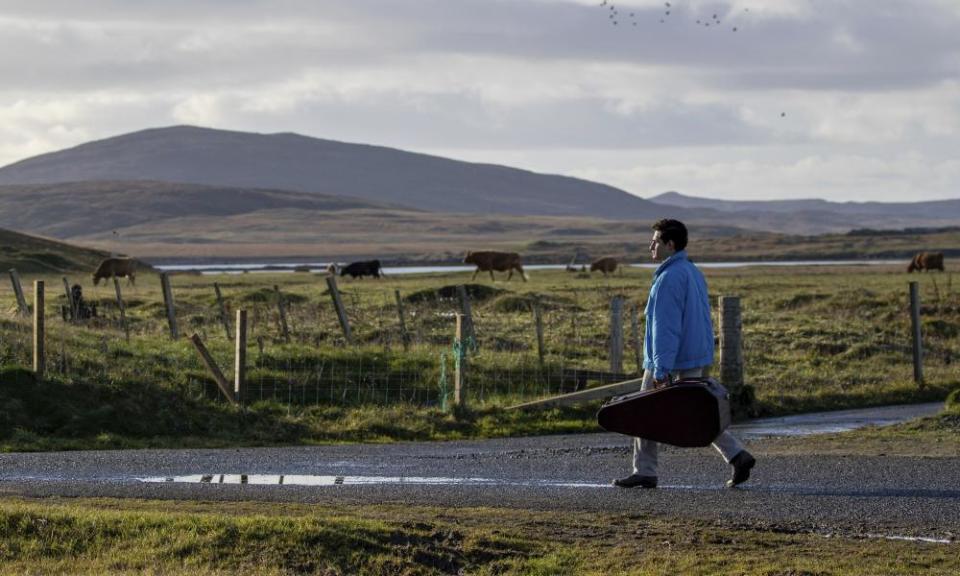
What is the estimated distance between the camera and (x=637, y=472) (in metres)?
12.4

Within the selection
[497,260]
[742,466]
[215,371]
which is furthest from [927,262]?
[742,466]

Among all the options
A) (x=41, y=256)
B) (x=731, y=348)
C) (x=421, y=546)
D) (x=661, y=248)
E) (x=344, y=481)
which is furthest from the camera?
(x=41, y=256)

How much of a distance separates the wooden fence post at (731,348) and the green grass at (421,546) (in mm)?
9399

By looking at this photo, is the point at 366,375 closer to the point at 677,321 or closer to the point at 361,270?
the point at 677,321

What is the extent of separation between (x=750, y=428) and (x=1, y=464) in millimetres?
9418

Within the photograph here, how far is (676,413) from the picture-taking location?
11.8 meters

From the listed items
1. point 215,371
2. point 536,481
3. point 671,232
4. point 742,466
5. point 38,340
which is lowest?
point 536,481

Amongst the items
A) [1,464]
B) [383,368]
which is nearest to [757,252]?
[383,368]

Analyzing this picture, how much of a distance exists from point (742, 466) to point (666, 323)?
1.56 metres

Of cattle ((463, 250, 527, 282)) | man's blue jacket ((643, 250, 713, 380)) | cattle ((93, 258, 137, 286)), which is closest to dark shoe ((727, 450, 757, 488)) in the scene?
man's blue jacket ((643, 250, 713, 380))

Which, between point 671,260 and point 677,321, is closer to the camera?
point 677,321

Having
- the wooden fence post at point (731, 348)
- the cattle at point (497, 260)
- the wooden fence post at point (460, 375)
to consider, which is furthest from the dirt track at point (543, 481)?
the cattle at point (497, 260)

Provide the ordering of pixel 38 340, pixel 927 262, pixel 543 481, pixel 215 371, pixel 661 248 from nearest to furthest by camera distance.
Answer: pixel 661 248, pixel 543 481, pixel 38 340, pixel 215 371, pixel 927 262

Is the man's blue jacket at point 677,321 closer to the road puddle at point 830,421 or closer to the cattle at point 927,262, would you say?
the road puddle at point 830,421
